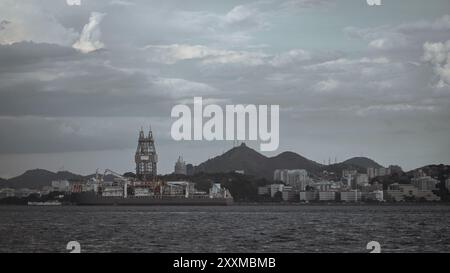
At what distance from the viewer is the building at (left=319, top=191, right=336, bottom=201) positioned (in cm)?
6625

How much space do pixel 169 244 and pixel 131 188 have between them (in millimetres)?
53058

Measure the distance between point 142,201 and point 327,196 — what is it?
18.0 m

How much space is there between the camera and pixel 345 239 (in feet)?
63.4

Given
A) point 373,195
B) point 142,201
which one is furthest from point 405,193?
point 142,201

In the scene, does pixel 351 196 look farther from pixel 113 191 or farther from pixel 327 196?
pixel 113 191

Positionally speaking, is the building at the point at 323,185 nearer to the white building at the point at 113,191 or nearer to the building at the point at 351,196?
the building at the point at 351,196

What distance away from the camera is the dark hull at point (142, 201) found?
Answer: 233 feet

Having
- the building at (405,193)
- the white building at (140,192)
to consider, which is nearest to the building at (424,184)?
the building at (405,193)

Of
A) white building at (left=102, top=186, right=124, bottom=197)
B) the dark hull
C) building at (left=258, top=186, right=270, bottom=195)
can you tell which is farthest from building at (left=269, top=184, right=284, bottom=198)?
white building at (left=102, top=186, right=124, bottom=197)

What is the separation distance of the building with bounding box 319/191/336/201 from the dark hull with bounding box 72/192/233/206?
7.91 m

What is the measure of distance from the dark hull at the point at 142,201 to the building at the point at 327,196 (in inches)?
311
